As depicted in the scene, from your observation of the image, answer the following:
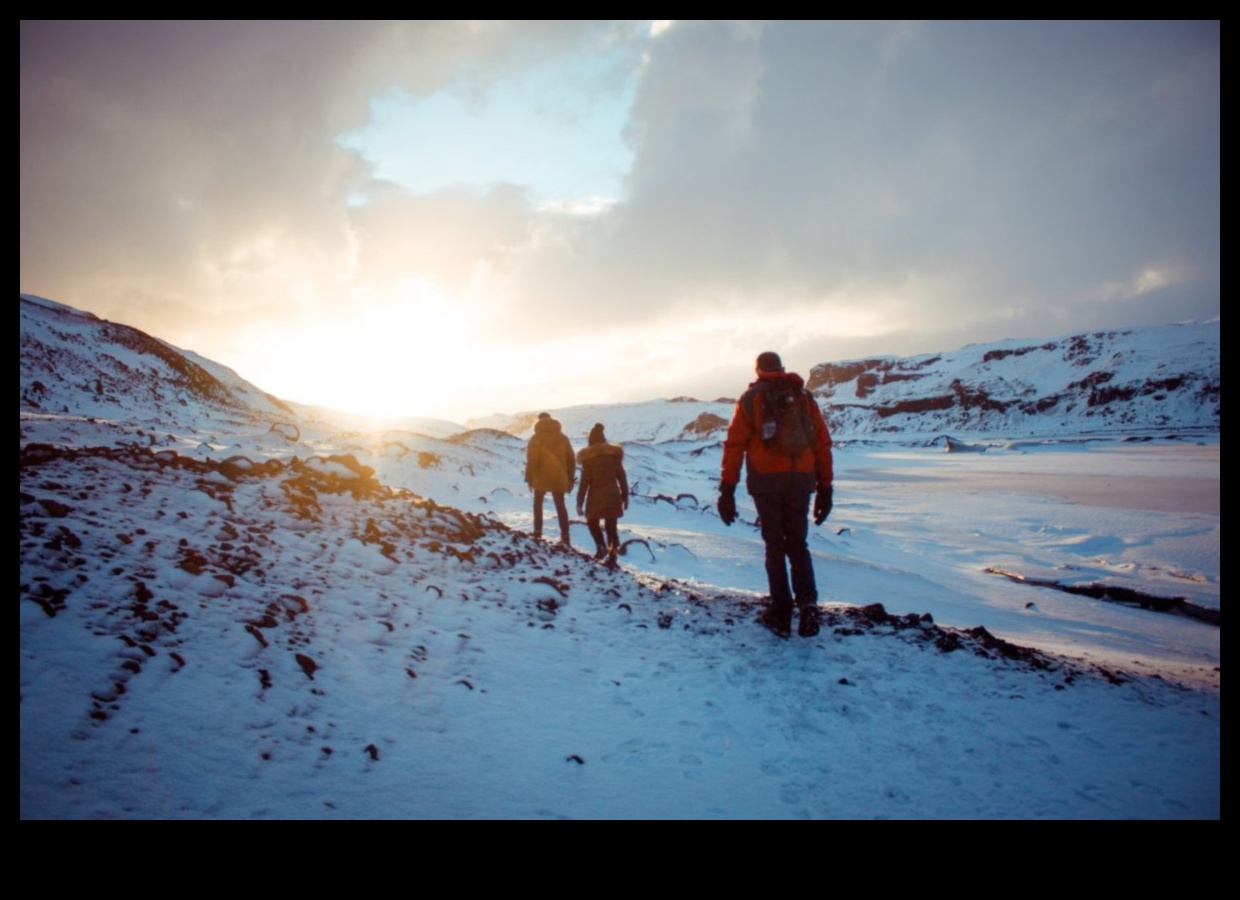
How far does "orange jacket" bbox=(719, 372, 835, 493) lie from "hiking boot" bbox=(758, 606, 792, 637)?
116cm

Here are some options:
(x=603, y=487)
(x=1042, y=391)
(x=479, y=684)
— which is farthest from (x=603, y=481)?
(x=1042, y=391)

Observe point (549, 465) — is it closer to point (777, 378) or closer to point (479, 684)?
point (777, 378)

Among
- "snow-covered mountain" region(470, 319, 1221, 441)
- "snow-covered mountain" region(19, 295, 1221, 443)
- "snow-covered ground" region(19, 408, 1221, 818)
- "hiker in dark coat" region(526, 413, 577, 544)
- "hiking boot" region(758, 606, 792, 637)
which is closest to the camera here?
"snow-covered ground" region(19, 408, 1221, 818)

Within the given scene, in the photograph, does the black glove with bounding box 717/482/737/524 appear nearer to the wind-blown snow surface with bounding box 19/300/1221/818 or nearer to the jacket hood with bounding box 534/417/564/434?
the wind-blown snow surface with bounding box 19/300/1221/818

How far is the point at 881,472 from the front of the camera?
128 ft

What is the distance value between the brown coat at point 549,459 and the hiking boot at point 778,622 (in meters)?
4.86

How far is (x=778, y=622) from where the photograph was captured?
15.4 feet

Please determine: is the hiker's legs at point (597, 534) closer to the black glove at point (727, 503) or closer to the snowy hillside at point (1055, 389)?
the black glove at point (727, 503)

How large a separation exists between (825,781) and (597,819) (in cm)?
127

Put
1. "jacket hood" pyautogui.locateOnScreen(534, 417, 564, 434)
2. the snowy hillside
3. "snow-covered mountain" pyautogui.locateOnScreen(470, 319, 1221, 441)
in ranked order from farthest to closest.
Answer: the snowy hillside, "snow-covered mountain" pyautogui.locateOnScreen(470, 319, 1221, 441), "jacket hood" pyautogui.locateOnScreen(534, 417, 564, 434)

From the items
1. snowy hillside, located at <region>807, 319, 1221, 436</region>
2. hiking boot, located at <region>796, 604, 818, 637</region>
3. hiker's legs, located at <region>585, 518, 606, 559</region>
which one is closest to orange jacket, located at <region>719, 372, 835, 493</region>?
hiking boot, located at <region>796, 604, 818, 637</region>

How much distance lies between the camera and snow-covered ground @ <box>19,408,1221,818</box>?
2467 mm
